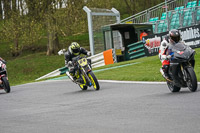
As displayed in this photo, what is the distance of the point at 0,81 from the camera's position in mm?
16984

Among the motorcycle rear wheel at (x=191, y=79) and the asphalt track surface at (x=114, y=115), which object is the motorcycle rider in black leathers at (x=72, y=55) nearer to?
the asphalt track surface at (x=114, y=115)

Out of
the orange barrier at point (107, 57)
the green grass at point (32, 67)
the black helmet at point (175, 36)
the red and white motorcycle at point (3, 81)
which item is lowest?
the green grass at point (32, 67)

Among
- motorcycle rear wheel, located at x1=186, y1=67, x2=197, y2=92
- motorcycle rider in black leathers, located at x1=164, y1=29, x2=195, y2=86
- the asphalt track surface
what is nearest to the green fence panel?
the asphalt track surface

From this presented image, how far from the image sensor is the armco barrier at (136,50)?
27734 mm

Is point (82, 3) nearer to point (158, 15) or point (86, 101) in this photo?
point (158, 15)

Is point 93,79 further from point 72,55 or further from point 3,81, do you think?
point 3,81

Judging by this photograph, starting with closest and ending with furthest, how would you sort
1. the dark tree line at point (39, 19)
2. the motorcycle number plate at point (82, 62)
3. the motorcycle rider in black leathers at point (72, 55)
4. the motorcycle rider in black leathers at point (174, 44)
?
the motorcycle rider in black leathers at point (174, 44)
the motorcycle number plate at point (82, 62)
the motorcycle rider in black leathers at point (72, 55)
the dark tree line at point (39, 19)

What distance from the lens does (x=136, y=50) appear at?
28.4 m

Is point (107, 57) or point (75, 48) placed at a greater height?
point (75, 48)

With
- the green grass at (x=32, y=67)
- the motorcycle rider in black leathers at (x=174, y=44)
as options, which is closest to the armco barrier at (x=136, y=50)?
the green grass at (x=32, y=67)

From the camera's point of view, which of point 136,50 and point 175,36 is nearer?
point 175,36

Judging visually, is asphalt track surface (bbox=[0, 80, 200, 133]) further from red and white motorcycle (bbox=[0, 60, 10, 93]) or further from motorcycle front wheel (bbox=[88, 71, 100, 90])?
red and white motorcycle (bbox=[0, 60, 10, 93])

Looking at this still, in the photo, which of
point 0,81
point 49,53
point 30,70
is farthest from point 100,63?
point 49,53

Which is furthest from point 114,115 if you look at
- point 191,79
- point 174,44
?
point 174,44
